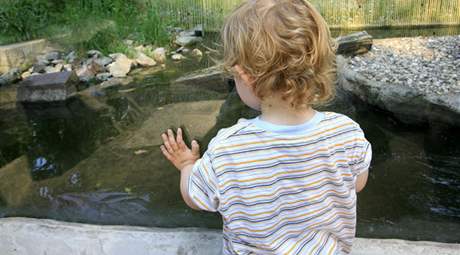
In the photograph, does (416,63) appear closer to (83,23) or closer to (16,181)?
(16,181)

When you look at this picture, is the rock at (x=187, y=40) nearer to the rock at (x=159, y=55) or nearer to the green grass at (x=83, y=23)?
the green grass at (x=83, y=23)

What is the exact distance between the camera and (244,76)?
96cm

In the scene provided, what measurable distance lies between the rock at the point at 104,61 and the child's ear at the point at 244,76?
15.9ft

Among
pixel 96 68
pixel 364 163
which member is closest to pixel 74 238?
pixel 364 163

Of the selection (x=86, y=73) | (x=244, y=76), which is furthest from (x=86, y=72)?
(x=244, y=76)

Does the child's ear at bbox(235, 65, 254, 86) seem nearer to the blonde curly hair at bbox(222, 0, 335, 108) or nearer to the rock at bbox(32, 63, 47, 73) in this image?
the blonde curly hair at bbox(222, 0, 335, 108)

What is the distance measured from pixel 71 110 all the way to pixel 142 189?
197 cm

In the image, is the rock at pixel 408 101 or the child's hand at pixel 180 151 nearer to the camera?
the child's hand at pixel 180 151

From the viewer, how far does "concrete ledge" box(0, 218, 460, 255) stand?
1.46 meters

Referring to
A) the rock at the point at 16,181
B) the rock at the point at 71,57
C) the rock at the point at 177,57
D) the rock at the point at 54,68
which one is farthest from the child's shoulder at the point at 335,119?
the rock at the point at 71,57

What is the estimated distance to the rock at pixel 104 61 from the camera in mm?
5512

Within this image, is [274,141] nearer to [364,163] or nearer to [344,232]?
[364,163]

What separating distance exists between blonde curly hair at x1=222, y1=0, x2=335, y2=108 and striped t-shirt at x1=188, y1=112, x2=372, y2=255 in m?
0.08

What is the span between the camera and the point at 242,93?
1008 millimetres
